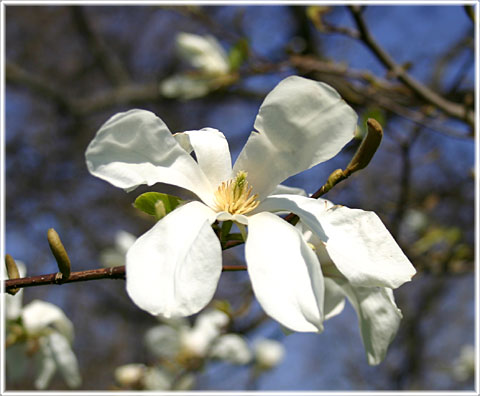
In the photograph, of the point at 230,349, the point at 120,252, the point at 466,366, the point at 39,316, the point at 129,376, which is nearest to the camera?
the point at 39,316

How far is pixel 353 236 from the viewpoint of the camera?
0.47 metres

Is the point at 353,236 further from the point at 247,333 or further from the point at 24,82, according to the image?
the point at 24,82

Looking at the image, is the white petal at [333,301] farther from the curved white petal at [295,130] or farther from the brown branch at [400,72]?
the brown branch at [400,72]

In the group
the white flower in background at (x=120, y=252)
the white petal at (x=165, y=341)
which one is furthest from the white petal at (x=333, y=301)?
the white petal at (x=165, y=341)

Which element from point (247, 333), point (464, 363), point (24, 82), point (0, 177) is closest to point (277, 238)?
point (0, 177)

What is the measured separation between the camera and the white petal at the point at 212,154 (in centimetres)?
51

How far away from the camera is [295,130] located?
494mm

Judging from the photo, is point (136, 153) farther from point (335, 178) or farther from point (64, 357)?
point (64, 357)

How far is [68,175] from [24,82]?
1508 millimetres

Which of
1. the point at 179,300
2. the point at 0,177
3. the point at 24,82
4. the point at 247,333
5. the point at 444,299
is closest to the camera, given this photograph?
the point at 179,300

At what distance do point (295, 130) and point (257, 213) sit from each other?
0.09 metres

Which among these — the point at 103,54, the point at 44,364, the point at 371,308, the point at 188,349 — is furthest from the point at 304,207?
the point at 103,54

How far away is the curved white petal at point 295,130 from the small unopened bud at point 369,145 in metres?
0.02

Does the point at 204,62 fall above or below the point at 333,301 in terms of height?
above
